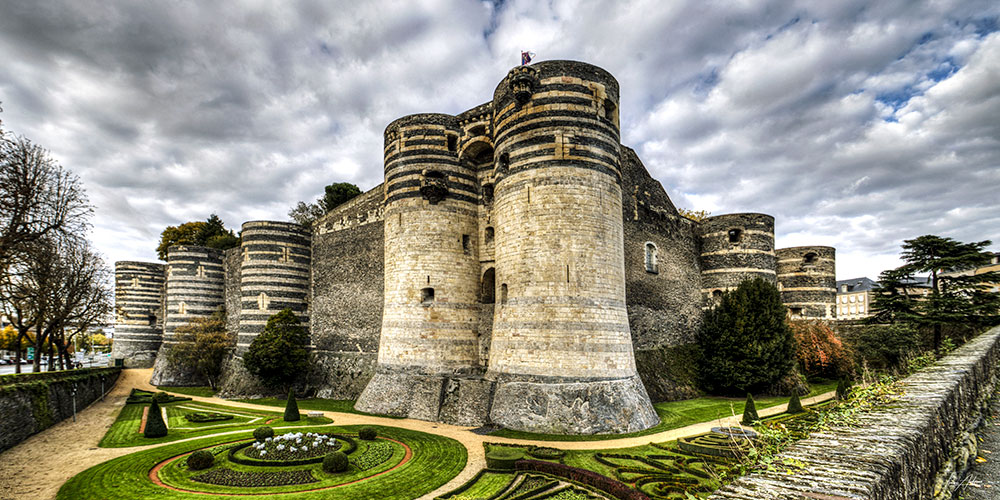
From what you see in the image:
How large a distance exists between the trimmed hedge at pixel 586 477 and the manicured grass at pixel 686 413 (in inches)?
115

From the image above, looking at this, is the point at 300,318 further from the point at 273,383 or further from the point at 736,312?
the point at 736,312

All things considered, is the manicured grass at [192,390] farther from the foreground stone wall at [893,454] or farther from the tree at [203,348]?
the foreground stone wall at [893,454]

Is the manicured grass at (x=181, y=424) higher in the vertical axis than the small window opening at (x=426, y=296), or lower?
lower

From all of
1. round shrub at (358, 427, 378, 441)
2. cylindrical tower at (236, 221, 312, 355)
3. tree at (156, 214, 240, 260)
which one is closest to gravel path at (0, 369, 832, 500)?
round shrub at (358, 427, 378, 441)

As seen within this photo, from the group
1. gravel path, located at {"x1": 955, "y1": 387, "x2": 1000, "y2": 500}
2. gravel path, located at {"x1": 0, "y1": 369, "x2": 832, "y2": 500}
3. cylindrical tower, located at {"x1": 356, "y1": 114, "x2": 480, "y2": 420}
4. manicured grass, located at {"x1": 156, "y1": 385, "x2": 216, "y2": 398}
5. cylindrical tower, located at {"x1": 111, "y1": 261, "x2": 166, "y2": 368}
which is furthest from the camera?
cylindrical tower, located at {"x1": 111, "y1": 261, "x2": 166, "y2": 368}

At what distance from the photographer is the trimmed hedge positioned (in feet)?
36.8

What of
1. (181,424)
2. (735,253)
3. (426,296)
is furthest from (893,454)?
(735,253)

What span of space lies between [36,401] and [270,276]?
1248 cm

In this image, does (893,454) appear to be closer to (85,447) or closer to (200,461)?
(200,461)

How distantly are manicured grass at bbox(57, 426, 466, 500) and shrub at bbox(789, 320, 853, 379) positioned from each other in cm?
2251

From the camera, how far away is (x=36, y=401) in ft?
65.5

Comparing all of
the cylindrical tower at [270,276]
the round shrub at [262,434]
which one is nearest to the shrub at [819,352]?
the round shrub at [262,434]

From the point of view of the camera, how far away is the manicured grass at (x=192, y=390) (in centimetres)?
3145

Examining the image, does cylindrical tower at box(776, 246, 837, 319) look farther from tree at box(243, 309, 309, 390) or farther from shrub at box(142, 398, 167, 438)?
shrub at box(142, 398, 167, 438)
